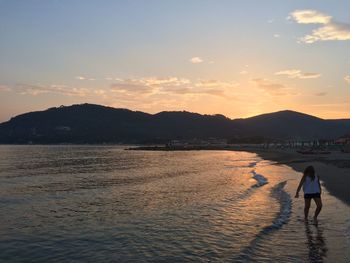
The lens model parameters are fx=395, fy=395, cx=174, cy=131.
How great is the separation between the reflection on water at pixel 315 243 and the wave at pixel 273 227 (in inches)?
44.7

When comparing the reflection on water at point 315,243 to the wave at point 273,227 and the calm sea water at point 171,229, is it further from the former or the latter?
the wave at point 273,227

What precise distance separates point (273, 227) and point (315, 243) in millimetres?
2504

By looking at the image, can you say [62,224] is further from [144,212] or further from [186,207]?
[186,207]

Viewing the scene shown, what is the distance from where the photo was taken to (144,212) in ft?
59.2

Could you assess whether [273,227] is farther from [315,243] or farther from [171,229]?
[171,229]

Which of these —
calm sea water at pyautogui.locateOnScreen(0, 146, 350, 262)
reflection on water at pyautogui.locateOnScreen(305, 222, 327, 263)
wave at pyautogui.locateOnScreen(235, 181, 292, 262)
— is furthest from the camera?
calm sea water at pyautogui.locateOnScreen(0, 146, 350, 262)

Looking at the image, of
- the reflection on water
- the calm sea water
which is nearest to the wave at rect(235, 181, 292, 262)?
the calm sea water

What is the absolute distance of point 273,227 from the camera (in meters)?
14.3

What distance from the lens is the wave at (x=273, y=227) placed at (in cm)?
1101

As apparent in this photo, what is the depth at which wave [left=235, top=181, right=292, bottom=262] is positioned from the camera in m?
11.0

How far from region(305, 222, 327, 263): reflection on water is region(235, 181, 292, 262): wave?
1.14 metres

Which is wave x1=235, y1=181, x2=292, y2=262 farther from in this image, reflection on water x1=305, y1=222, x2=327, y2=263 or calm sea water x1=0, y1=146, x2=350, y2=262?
reflection on water x1=305, y1=222, x2=327, y2=263

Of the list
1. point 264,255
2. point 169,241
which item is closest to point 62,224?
point 169,241

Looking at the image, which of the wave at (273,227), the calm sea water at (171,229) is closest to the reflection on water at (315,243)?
the calm sea water at (171,229)
